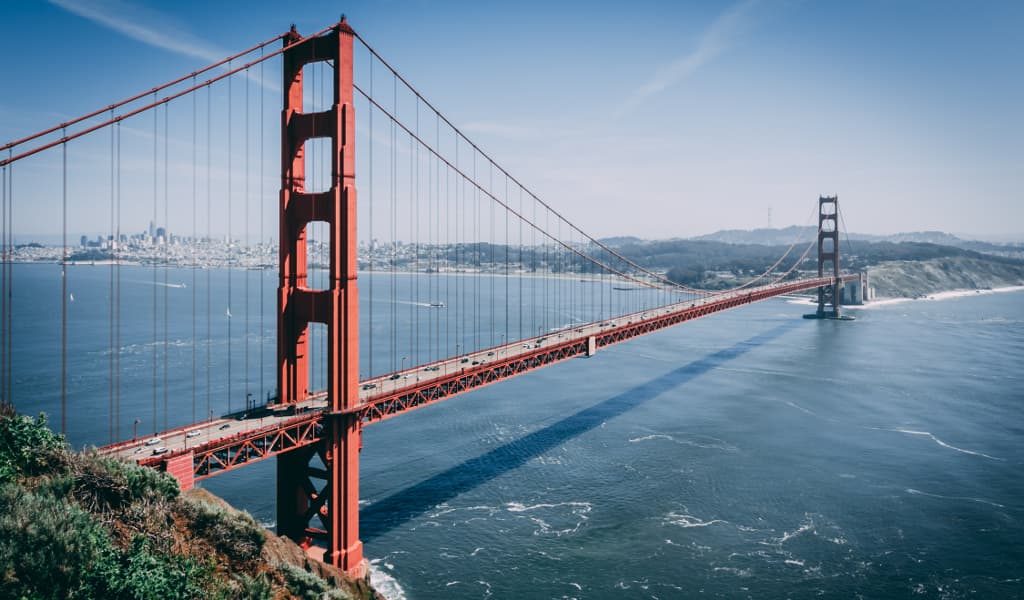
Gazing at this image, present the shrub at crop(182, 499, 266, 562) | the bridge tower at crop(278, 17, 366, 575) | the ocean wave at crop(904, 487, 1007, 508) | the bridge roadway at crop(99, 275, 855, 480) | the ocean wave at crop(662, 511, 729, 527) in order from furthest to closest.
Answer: the ocean wave at crop(904, 487, 1007, 508) → the ocean wave at crop(662, 511, 729, 527) → the bridge tower at crop(278, 17, 366, 575) → the bridge roadway at crop(99, 275, 855, 480) → the shrub at crop(182, 499, 266, 562)

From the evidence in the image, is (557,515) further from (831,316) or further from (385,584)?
(831,316)

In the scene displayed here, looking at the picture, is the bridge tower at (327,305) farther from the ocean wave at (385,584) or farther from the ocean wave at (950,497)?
the ocean wave at (950,497)

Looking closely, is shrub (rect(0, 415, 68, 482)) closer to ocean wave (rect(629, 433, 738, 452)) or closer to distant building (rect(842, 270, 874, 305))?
ocean wave (rect(629, 433, 738, 452))

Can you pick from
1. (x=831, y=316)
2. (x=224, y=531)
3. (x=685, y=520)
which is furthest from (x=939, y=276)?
(x=224, y=531)

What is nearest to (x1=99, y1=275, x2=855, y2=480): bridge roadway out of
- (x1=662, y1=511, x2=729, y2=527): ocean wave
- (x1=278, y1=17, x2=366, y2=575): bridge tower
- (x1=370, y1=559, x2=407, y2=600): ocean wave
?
(x1=278, y1=17, x2=366, y2=575): bridge tower

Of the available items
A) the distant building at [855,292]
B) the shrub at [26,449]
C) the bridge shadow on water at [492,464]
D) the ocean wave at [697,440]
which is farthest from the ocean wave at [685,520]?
→ the distant building at [855,292]
